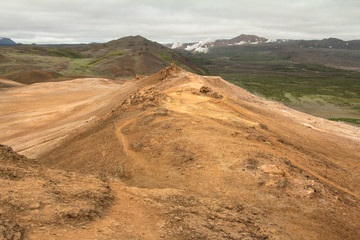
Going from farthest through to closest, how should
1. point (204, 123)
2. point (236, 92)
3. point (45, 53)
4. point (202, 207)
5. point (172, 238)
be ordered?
1. point (45, 53)
2. point (236, 92)
3. point (204, 123)
4. point (202, 207)
5. point (172, 238)

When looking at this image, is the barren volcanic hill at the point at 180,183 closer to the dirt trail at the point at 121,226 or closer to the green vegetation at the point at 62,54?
the dirt trail at the point at 121,226

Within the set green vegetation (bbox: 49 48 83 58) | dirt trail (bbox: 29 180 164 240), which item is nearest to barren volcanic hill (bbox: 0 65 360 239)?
dirt trail (bbox: 29 180 164 240)

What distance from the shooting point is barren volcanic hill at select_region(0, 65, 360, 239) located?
16.1 feet

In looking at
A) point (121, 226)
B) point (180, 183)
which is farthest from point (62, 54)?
point (121, 226)

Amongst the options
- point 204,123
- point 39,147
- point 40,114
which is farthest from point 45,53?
point 204,123

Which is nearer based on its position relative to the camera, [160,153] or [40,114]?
[160,153]

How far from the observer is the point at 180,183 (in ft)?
24.6

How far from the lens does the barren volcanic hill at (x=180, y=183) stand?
4.92 metres

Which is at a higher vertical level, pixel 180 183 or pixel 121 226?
pixel 121 226

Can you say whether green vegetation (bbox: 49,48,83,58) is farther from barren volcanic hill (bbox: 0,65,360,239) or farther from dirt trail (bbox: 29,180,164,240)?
dirt trail (bbox: 29,180,164,240)

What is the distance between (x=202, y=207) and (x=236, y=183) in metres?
1.70

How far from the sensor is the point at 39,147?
14.4 meters

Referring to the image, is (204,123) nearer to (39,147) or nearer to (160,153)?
(160,153)

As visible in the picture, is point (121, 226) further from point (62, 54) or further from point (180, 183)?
point (62, 54)
